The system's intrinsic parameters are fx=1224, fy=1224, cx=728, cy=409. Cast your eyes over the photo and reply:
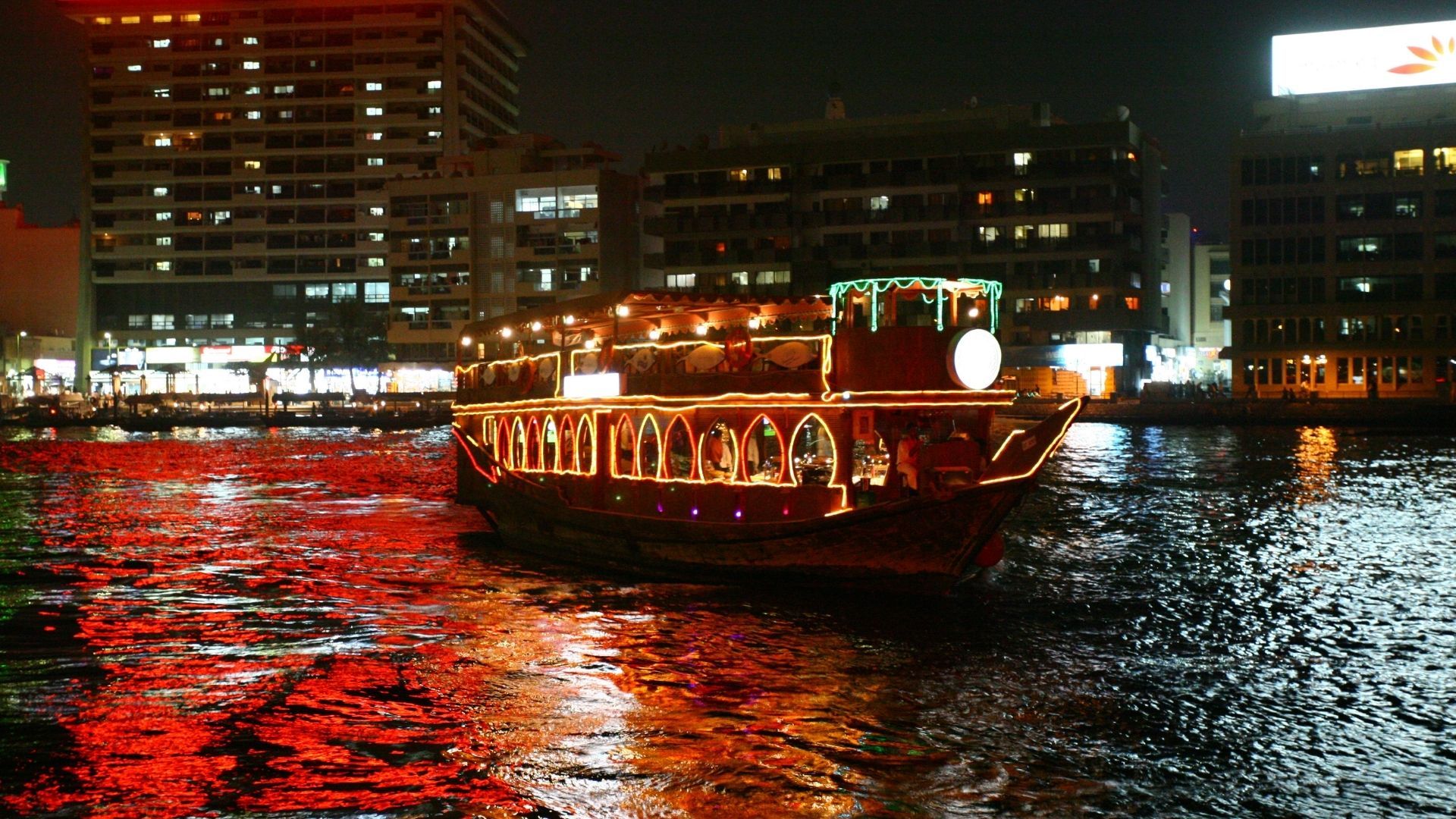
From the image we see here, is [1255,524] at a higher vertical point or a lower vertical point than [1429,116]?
lower

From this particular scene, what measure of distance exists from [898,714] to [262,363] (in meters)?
80.6

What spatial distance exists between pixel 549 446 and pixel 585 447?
5.99 ft

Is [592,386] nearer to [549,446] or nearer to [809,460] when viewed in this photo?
[549,446]

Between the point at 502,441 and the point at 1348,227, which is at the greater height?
the point at 1348,227

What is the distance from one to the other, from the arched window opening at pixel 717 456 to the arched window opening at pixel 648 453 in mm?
1140

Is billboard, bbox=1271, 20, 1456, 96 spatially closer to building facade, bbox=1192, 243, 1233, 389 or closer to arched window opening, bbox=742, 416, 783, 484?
building facade, bbox=1192, 243, 1233, 389

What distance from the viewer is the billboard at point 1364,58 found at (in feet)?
237

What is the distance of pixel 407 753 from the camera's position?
11352mm

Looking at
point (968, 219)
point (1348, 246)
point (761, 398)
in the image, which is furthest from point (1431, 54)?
point (761, 398)

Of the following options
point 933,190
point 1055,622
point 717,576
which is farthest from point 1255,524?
point 933,190

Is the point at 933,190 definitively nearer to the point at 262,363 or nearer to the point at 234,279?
the point at 262,363

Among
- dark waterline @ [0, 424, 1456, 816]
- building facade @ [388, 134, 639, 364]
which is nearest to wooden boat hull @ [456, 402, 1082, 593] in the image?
dark waterline @ [0, 424, 1456, 816]

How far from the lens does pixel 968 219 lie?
255 feet

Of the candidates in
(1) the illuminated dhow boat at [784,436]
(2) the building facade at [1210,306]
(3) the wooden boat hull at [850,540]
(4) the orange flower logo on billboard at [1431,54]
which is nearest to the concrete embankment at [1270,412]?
(4) the orange flower logo on billboard at [1431,54]
